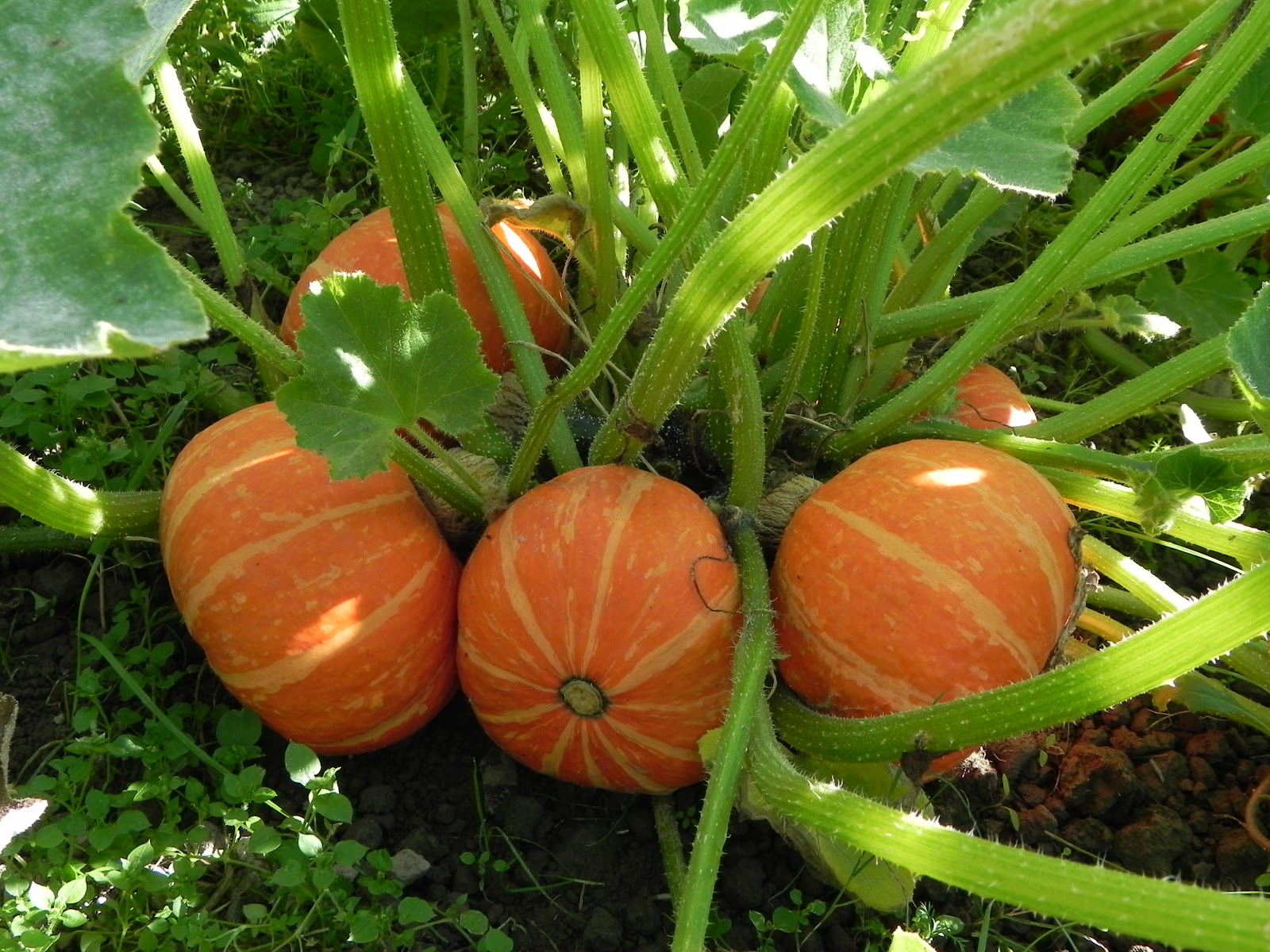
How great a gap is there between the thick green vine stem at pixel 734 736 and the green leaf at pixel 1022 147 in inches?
24.0

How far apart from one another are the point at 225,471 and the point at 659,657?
640 mm

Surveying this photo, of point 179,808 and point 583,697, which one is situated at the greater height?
point 583,697

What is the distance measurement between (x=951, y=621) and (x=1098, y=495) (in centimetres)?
37

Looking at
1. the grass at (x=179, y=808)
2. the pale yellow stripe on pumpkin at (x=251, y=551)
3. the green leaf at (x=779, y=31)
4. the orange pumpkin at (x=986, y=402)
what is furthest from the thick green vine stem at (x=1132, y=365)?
the pale yellow stripe on pumpkin at (x=251, y=551)

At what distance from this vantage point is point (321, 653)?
164 cm

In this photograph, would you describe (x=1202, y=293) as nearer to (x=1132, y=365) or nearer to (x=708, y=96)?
(x=1132, y=365)

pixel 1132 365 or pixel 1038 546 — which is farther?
pixel 1132 365

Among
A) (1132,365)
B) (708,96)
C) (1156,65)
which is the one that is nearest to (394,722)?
(708,96)

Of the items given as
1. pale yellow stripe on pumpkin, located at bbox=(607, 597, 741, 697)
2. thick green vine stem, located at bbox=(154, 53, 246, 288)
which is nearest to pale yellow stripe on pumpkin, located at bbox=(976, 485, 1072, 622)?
pale yellow stripe on pumpkin, located at bbox=(607, 597, 741, 697)

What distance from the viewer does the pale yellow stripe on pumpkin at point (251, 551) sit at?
1633 millimetres

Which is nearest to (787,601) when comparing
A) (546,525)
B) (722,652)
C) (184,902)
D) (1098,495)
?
(722,652)

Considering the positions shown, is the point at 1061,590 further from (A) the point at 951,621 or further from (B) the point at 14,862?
(B) the point at 14,862

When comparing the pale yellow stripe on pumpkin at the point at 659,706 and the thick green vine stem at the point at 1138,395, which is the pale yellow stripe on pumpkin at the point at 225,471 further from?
the thick green vine stem at the point at 1138,395

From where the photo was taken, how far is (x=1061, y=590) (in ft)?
5.38
